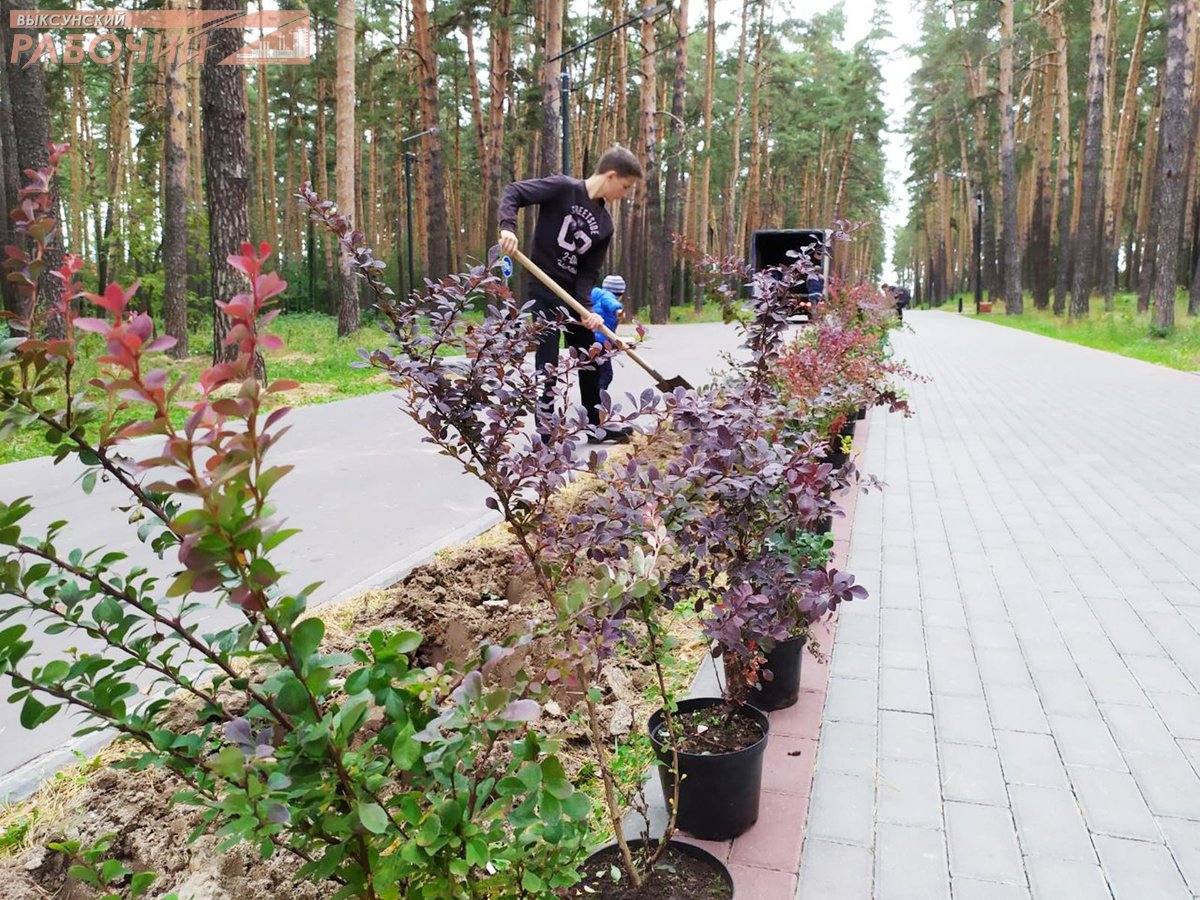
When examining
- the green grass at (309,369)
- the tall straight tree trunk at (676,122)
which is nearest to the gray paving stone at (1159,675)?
the green grass at (309,369)

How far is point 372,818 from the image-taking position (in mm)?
1117

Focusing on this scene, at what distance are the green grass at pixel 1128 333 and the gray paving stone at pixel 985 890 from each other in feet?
47.5

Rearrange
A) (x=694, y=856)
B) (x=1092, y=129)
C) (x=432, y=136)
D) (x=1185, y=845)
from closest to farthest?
(x=694, y=856), (x=1185, y=845), (x=432, y=136), (x=1092, y=129)

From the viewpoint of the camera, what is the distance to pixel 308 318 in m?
31.7

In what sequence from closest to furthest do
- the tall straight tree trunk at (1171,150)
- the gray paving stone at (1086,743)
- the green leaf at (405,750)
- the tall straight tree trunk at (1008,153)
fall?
the green leaf at (405,750)
the gray paving stone at (1086,743)
the tall straight tree trunk at (1171,150)
the tall straight tree trunk at (1008,153)

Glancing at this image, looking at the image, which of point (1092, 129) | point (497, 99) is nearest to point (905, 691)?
point (497, 99)

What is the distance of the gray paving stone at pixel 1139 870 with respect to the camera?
222 cm

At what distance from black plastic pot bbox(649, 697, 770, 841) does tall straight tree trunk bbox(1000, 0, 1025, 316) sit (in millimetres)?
31473

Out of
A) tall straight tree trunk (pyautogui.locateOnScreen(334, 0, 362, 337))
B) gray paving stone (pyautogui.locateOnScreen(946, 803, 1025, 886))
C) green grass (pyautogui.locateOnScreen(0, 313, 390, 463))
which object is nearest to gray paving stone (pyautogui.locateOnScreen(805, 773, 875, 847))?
gray paving stone (pyautogui.locateOnScreen(946, 803, 1025, 886))

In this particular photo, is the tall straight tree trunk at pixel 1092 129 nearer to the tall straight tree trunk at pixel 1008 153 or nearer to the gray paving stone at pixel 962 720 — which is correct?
the tall straight tree trunk at pixel 1008 153

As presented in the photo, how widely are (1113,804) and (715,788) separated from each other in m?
1.26

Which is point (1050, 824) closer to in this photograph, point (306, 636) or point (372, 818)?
point (372, 818)

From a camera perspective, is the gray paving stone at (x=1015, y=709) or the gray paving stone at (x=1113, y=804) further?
Answer: the gray paving stone at (x=1015, y=709)

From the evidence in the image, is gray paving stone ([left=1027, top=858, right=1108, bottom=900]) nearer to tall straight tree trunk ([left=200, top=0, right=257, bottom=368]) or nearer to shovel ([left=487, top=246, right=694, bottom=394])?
shovel ([left=487, top=246, right=694, bottom=394])
